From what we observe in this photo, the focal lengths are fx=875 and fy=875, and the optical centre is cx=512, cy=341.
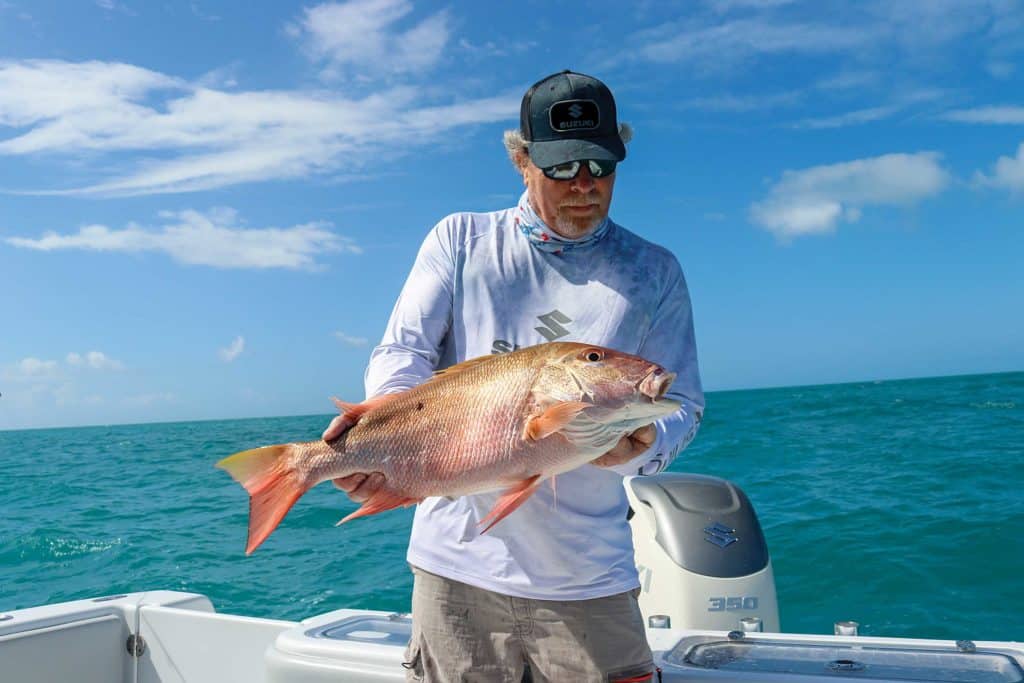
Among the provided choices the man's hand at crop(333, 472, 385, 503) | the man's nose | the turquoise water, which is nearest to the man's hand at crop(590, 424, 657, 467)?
the man's hand at crop(333, 472, 385, 503)

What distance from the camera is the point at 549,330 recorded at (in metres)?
2.59

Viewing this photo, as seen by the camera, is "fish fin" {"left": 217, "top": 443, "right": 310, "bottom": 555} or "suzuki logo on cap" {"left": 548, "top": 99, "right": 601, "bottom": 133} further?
"suzuki logo on cap" {"left": 548, "top": 99, "right": 601, "bottom": 133}

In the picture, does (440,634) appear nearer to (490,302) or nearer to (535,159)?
(490,302)

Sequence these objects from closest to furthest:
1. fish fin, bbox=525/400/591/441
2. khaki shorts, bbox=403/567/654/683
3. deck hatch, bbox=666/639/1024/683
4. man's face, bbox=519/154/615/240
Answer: fish fin, bbox=525/400/591/441 → khaki shorts, bbox=403/567/654/683 → man's face, bbox=519/154/615/240 → deck hatch, bbox=666/639/1024/683

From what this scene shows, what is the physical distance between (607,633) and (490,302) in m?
1.01

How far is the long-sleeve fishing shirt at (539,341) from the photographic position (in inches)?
96.7

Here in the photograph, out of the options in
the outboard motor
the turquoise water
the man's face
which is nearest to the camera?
the man's face

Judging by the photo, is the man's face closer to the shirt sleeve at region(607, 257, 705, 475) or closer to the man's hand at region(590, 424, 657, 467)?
the shirt sleeve at region(607, 257, 705, 475)

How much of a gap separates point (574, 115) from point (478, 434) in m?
0.98

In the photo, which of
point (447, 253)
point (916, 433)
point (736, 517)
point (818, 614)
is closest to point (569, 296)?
point (447, 253)

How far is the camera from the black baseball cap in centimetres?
247

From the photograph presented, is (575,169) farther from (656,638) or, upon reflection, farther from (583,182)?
(656,638)

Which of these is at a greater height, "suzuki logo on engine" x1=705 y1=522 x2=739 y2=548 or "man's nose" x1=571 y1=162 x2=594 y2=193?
"man's nose" x1=571 y1=162 x2=594 y2=193

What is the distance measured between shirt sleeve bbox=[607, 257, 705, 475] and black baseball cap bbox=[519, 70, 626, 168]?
0.47m
